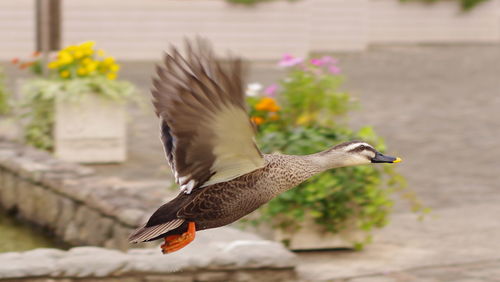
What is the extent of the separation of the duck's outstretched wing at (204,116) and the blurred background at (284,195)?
0.41 ft

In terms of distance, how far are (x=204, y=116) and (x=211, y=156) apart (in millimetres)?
157

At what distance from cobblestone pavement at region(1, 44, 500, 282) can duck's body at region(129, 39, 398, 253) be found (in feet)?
10.7

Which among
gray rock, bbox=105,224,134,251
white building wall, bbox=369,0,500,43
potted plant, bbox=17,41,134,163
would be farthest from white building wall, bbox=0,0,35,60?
gray rock, bbox=105,224,134,251

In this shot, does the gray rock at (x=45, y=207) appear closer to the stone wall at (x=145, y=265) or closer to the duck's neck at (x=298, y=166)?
the stone wall at (x=145, y=265)

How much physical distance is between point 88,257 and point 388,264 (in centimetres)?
225

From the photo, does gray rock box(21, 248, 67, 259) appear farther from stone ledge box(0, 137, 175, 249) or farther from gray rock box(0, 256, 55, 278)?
stone ledge box(0, 137, 175, 249)

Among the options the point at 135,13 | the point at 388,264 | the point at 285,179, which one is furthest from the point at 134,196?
the point at 135,13

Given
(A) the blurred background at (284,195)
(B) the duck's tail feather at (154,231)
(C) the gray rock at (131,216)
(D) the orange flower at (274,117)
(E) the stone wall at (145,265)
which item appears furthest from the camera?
(D) the orange flower at (274,117)

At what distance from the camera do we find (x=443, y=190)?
31.8 feet

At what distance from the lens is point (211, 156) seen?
10.7 feet

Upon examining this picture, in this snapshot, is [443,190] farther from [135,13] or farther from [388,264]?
[135,13]

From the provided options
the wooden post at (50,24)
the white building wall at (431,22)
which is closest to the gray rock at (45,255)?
the wooden post at (50,24)

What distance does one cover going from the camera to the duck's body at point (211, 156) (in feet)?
10.3

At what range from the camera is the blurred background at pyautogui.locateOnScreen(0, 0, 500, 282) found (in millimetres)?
6199
